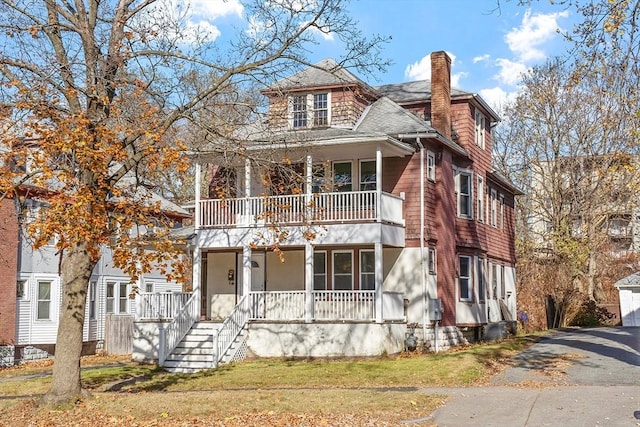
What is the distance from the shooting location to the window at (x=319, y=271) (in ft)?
88.8

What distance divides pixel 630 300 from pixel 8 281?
27.3 m

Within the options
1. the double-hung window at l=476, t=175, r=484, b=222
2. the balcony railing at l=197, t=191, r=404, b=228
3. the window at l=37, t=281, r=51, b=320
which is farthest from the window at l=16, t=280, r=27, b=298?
the double-hung window at l=476, t=175, r=484, b=222

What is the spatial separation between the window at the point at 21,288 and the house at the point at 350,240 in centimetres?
686

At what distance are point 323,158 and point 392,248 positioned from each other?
403cm

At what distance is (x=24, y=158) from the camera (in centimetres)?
1418

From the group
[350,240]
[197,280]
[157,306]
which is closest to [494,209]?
[350,240]

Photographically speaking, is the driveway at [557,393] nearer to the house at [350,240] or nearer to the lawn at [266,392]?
the lawn at [266,392]

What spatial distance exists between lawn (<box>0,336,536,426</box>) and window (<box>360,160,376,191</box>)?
20.2ft

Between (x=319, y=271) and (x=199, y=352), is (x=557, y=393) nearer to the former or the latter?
(x=199, y=352)

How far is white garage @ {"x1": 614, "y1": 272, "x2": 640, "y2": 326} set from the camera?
3478 centimetres

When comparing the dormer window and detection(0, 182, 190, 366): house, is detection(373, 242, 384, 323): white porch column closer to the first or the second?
the dormer window

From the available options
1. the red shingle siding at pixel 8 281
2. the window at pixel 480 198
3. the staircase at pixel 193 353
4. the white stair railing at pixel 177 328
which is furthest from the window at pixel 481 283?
the red shingle siding at pixel 8 281

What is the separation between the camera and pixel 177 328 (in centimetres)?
2470

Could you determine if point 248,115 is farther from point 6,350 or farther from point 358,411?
point 6,350
